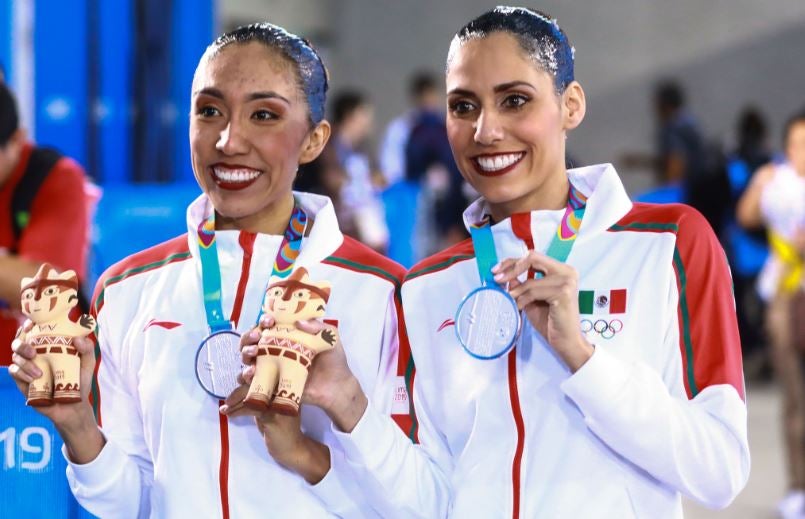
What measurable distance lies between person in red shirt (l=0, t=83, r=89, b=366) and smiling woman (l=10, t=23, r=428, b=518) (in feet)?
3.25

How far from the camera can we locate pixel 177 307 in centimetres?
235

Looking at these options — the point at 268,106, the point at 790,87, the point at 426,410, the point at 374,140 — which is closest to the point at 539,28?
the point at 268,106

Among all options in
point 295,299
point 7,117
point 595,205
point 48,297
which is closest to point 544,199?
point 595,205

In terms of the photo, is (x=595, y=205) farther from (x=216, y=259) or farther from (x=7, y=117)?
(x=7, y=117)

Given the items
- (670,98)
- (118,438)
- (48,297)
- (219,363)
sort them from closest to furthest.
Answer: (48,297) < (219,363) < (118,438) < (670,98)

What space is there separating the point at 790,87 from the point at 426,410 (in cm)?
1205

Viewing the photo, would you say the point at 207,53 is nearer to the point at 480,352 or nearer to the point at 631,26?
the point at 480,352

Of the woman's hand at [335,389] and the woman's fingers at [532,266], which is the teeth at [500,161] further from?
the woman's hand at [335,389]

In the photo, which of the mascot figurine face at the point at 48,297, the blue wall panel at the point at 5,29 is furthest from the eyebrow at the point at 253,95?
the blue wall panel at the point at 5,29

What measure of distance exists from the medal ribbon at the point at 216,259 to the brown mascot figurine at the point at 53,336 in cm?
25

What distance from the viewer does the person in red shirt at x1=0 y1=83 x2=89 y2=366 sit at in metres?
3.30

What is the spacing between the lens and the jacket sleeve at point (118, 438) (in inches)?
89.4

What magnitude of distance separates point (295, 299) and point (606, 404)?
1.81 feet

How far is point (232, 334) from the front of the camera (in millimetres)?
2242
